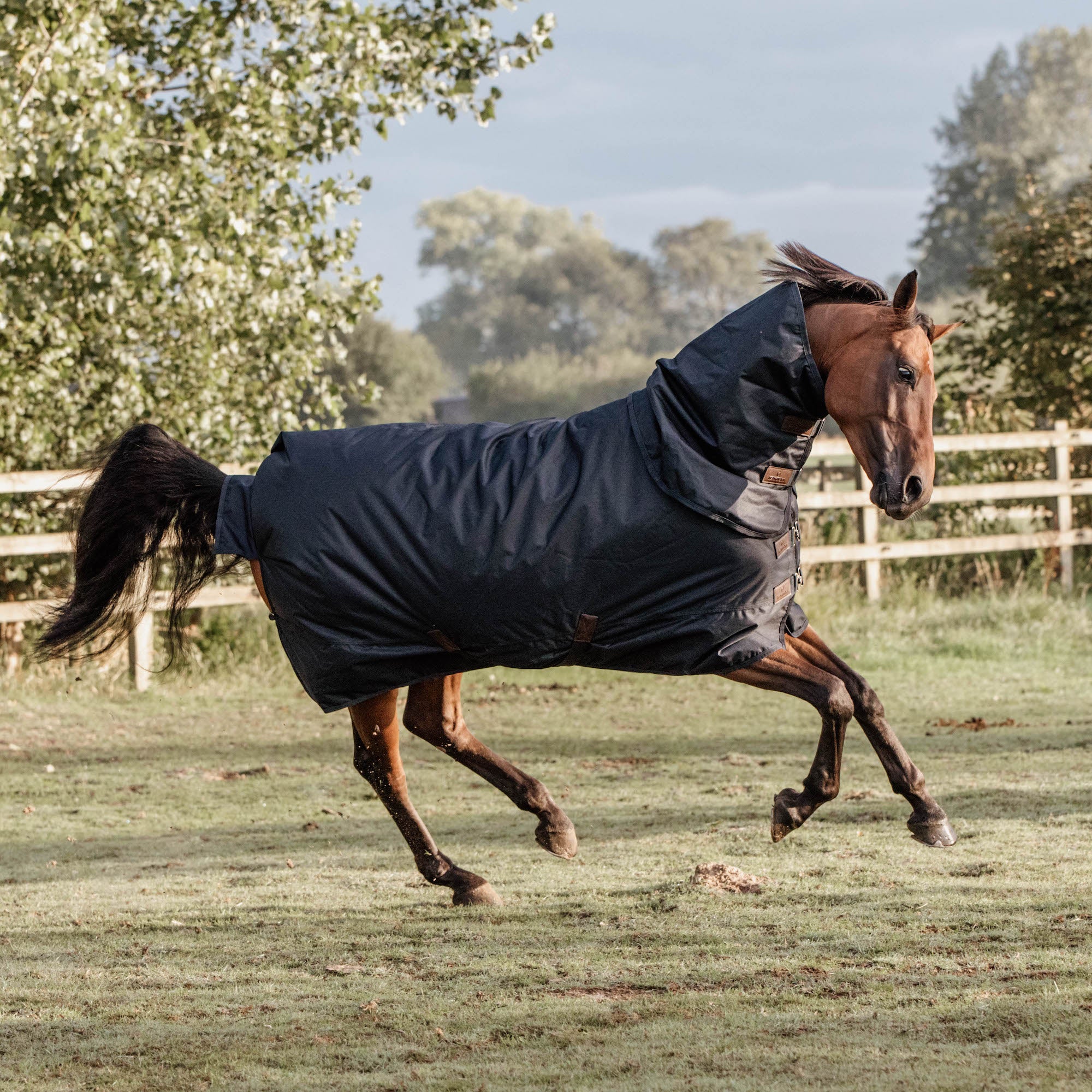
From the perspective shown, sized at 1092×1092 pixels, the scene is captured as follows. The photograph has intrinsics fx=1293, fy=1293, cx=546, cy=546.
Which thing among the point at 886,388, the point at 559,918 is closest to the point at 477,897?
the point at 559,918

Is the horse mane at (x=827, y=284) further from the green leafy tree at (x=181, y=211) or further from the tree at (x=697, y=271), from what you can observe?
the tree at (x=697, y=271)

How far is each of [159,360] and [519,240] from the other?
11920 cm

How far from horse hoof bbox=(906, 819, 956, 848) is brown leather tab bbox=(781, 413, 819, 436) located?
123 cm

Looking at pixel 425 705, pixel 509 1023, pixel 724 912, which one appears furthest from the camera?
pixel 425 705

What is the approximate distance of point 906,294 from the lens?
3.52 m

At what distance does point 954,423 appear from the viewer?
40.5ft

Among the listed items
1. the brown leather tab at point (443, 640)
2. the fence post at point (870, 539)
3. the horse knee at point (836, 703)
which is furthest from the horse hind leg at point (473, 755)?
the fence post at point (870, 539)

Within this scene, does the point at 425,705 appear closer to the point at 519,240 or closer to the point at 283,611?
the point at 283,611

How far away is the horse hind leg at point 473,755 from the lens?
4371 millimetres

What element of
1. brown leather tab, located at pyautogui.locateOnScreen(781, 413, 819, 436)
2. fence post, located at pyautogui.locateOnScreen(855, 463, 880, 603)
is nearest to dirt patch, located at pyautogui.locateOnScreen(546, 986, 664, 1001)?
brown leather tab, located at pyautogui.locateOnScreen(781, 413, 819, 436)

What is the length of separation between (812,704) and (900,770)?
0.35m

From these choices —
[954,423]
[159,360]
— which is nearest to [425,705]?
[159,360]

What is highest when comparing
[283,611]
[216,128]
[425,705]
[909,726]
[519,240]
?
[519,240]

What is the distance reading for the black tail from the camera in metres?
4.35
